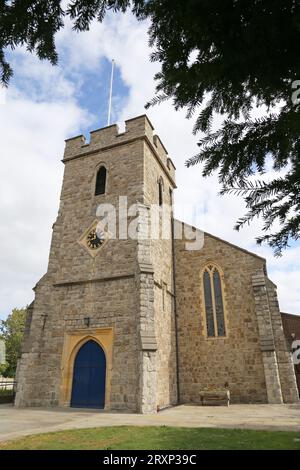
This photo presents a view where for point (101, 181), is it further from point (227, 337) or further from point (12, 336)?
point (12, 336)

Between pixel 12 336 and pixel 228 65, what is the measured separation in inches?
1666

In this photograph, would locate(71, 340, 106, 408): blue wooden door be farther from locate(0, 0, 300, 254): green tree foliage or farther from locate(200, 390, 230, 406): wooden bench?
locate(0, 0, 300, 254): green tree foliage

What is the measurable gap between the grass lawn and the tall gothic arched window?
329 inches

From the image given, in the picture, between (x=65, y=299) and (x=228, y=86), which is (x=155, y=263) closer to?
(x=65, y=299)

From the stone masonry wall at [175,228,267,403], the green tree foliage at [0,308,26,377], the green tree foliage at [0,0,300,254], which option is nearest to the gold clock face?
the stone masonry wall at [175,228,267,403]

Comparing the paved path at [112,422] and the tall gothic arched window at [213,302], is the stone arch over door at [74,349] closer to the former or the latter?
the paved path at [112,422]

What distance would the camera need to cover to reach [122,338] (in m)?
12.0

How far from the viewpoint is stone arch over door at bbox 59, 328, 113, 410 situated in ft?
39.8

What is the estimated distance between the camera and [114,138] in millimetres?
16703

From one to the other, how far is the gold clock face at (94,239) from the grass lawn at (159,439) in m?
8.43

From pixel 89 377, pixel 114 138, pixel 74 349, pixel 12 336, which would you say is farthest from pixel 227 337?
pixel 12 336

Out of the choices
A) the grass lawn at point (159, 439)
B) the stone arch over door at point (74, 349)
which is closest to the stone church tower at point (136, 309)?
the stone arch over door at point (74, 349)

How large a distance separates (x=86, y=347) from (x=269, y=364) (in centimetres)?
769

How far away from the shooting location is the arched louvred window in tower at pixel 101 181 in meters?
16.0
